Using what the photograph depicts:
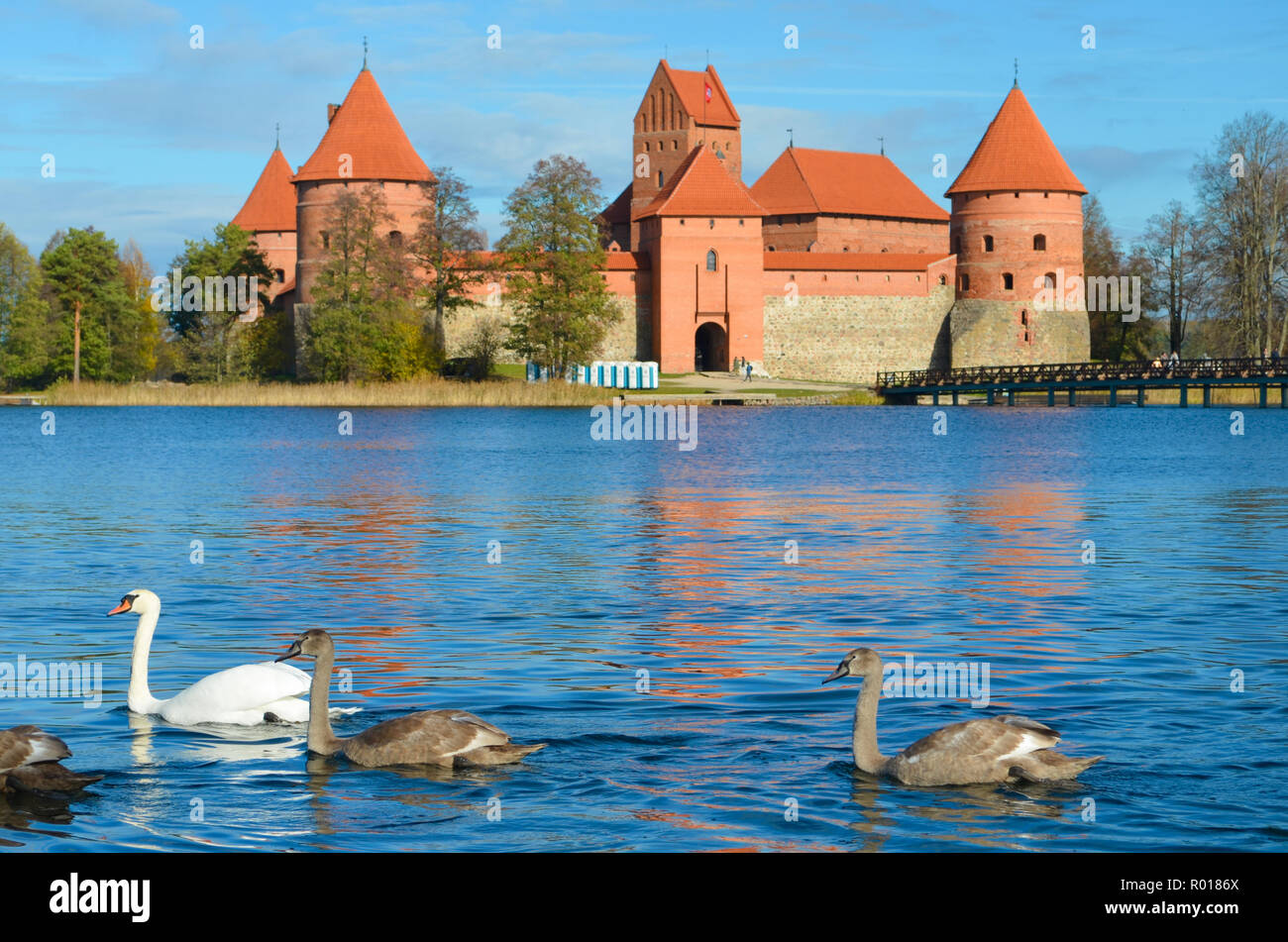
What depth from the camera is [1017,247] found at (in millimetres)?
66812

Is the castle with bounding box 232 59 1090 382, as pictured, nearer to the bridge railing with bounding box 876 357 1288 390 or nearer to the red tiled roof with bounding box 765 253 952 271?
the red tiled roof with bounding box 765 253 952 271

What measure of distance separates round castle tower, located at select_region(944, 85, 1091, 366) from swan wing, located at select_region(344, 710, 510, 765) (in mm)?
62892

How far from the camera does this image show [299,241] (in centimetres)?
6469

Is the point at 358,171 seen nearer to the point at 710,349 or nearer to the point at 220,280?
the point at 220,280

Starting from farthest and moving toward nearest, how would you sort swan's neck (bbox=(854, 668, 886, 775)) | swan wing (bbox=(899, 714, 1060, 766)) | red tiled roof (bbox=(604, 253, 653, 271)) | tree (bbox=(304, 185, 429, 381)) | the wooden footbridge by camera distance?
red tiled roof (bbox=(604, 253, 653, 271)) → tree (bbox=(304, 185, 429, 381)) → the wooden footbridge → swan's neck (bbox=(854, 668, 886, 775)) → swan wing (bbox=(899, 714, 1060, 766))

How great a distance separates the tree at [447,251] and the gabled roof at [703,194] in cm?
815

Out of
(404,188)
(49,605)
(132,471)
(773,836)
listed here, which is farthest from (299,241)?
(773,836)

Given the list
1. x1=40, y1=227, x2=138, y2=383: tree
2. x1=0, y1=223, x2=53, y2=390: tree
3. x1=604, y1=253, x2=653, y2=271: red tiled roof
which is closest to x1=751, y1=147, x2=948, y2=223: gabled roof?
x1=604, y1=253, x2=653, y2=271: red tiled roof

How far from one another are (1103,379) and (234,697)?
165 ft

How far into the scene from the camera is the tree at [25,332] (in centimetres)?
6066

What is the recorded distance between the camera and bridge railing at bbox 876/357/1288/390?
49.6 m

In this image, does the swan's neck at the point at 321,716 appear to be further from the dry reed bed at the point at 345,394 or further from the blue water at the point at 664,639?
the dry reed bed at the point at 345,394

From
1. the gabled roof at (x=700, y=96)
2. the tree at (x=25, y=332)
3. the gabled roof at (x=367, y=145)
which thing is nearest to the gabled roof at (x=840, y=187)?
the gabled roof at (x=700, y=96)
